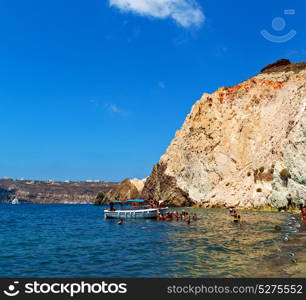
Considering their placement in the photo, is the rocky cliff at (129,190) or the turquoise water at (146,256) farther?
the rocky cliff at (129,190)

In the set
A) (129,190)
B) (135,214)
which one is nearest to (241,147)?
(135,214)

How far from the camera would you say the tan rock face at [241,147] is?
255 ft

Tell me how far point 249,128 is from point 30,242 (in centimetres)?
7659

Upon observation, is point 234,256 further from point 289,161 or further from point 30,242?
point 289,161

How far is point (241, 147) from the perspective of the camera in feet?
331

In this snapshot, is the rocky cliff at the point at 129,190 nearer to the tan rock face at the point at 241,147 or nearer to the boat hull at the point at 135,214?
the tan rock face at the point at 241,147

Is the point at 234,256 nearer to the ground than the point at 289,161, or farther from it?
nearer to the ground

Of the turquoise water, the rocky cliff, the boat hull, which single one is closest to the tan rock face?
the boat hull

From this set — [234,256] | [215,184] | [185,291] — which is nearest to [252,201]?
[215,184]

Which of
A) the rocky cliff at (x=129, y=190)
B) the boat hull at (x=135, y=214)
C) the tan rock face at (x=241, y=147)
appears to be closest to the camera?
the boat hull at (x=135, y=214)

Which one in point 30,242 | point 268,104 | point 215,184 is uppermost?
point 268,104

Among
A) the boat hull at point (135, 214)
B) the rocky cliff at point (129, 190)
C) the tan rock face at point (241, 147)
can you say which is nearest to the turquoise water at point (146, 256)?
the boat hull at point (135, 214)

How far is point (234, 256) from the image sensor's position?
85.1 ft

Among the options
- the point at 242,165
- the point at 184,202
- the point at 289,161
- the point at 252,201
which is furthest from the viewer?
the point at 184,202
